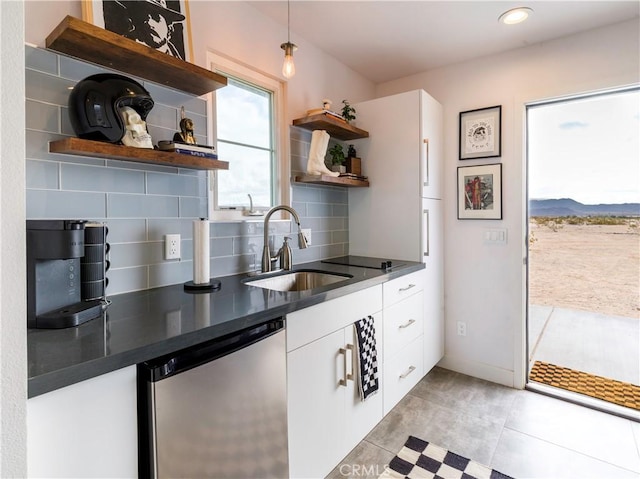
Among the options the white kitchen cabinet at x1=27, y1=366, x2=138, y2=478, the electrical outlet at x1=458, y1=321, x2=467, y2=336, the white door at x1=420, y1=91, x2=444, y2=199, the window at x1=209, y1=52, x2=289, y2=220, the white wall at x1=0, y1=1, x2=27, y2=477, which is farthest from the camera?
the electrical outlet at x1=458, y1=321, x2=467, y2=336

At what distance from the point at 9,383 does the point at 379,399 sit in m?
1.74

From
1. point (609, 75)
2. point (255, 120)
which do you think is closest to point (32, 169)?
point (255, 120)

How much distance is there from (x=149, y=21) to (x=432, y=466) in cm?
246

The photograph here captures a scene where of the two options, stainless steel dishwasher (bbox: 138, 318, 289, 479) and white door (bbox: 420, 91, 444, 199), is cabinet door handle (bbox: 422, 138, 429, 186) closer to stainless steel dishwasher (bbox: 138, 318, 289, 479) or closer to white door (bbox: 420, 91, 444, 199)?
white door (bbox: 420, 91, 444, 199)

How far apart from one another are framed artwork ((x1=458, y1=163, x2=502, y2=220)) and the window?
1424 millimetres

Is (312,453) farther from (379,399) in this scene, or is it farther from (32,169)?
(32,169)

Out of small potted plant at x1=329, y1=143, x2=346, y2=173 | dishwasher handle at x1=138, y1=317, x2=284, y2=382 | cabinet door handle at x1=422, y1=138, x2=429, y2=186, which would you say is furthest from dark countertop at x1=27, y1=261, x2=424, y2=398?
cabinet door handle at x1=422, y1=138, x2=429, y2=186

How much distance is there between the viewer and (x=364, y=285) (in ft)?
5.74

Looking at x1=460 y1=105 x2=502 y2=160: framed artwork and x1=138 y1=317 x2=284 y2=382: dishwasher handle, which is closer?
x1=138 y1=317 x2=284 y2=382: dishwasher handle

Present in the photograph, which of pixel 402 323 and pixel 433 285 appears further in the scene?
pixel 433 285

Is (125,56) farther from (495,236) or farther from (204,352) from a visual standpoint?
(495,236)

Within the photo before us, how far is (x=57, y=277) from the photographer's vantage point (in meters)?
1.05

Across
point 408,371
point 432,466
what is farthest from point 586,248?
point 432,466

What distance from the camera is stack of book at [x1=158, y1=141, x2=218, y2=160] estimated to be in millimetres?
1434
